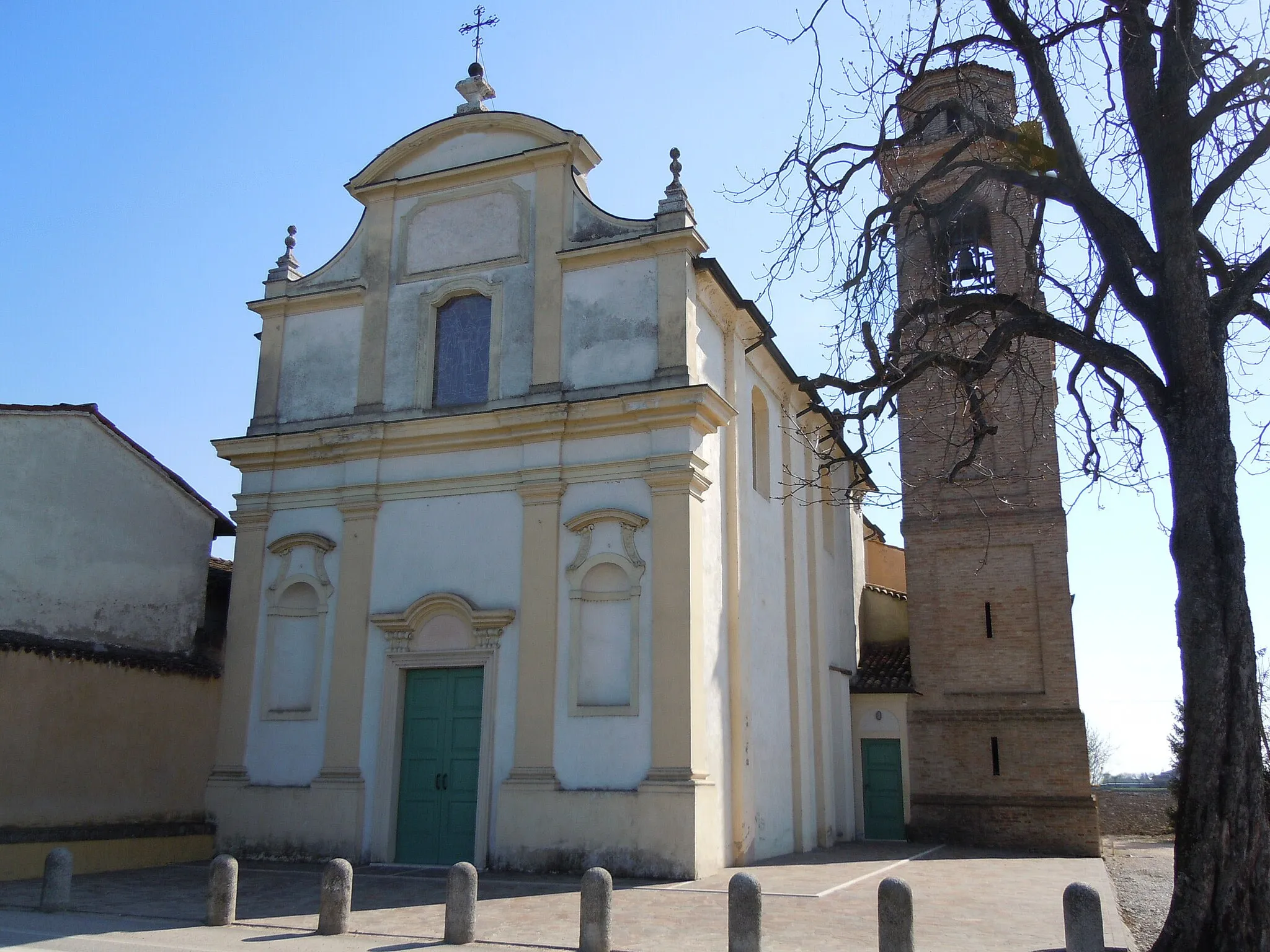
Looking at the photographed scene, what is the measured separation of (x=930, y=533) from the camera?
20.5m

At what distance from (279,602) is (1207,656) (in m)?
12.4

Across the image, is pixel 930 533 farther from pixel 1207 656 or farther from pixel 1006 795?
pixel 1207 656

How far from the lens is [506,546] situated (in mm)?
14531

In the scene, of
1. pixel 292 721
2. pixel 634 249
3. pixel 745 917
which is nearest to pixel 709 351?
pixel 634 249

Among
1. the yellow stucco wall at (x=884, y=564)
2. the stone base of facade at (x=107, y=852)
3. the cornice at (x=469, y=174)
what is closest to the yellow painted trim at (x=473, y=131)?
the cornice at (x=469, y=174)

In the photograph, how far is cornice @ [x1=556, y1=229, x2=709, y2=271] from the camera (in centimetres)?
1460

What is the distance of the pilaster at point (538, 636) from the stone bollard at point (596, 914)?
5.09 metres

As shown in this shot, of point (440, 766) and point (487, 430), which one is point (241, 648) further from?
point (487, 430)

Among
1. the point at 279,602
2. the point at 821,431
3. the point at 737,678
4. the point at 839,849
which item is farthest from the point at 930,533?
the point at 279,602

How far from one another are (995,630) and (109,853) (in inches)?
581

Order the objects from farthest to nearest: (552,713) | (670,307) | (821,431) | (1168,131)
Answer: (821,431) → (670,307) → (552,713) → (1168,131)

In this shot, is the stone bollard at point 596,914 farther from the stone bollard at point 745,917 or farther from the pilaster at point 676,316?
the pilaster at point 676,316

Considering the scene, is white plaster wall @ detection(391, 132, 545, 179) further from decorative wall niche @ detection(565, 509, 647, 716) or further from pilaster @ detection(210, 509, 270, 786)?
decorative wall niche @ detection(565, 509, 647, 716)

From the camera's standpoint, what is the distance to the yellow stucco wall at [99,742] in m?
13.4
